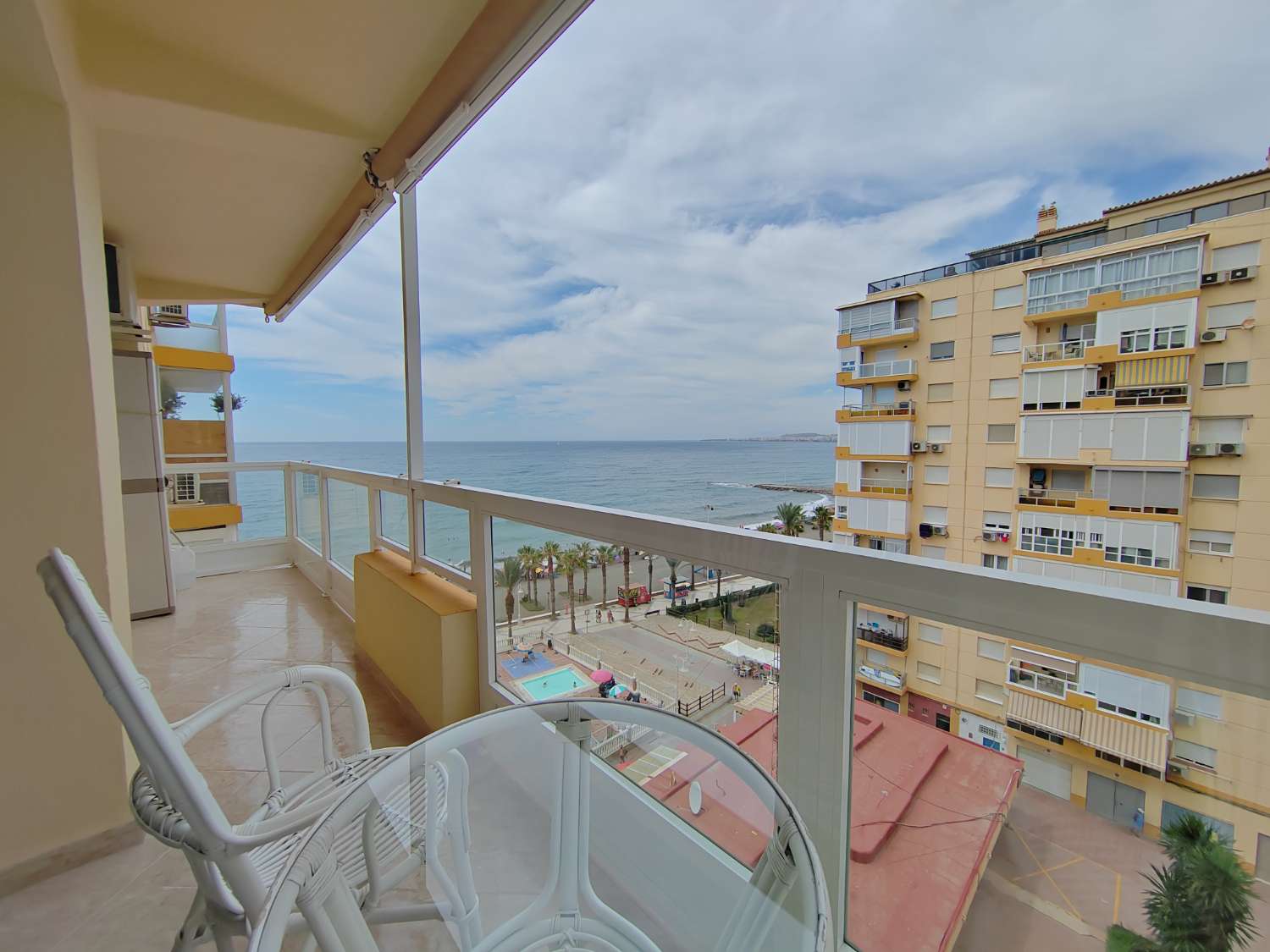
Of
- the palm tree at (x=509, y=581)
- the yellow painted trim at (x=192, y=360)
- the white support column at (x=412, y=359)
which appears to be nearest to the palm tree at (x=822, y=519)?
the palm tree at (x=509, y=581)

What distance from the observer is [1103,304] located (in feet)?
2.77

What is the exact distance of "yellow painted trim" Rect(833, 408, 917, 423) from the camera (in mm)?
1062

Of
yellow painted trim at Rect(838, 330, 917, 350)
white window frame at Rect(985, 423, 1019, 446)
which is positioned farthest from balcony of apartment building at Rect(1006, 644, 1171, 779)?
yellow painted trim at Rect(838, 330, 917, 350)

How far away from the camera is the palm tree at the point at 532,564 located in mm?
1973

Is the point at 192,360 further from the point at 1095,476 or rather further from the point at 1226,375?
the point at 1226,375

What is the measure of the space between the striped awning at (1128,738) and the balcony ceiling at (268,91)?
72.8 inches

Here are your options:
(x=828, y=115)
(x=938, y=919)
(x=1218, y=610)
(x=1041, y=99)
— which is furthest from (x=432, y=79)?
(x=938, y=919)

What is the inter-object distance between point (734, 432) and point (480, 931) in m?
1.78

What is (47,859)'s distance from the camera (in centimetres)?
161

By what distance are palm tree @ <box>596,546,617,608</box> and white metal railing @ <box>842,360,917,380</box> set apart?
818 millimetres

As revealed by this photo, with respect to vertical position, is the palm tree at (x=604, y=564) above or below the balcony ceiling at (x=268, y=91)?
below

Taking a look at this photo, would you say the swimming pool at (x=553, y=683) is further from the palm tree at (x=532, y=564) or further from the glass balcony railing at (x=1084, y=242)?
the glass balcony railing at (x=1084, y=242)

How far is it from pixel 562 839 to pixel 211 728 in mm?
2510

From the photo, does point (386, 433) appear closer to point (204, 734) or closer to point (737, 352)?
point (204, 734)
